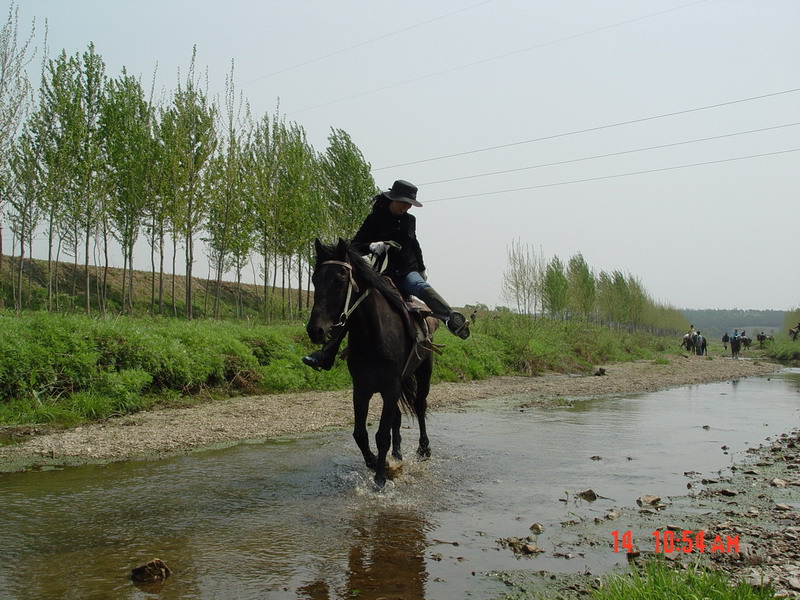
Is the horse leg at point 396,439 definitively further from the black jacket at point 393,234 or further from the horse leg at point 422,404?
the black jacket at point 393,234

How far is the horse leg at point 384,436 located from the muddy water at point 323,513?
142 mm

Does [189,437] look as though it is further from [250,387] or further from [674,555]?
[674,555]

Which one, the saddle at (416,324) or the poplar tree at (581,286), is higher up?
the poplar tree at (581,286)

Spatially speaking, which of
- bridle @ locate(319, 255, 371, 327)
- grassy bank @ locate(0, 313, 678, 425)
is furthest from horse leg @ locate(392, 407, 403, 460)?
grassy bank @ locate(0, 313, 678, 425)

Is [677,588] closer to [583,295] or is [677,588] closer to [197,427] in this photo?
[197,427]

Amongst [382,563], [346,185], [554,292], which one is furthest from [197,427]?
[554,292]

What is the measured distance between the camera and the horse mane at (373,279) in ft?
20.1

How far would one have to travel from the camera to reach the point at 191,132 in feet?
78.5

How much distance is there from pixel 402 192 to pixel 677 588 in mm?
4962

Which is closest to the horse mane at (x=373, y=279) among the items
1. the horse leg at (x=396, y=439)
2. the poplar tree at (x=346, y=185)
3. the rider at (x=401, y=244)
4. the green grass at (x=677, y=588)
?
the rider at (x=401, y=244)

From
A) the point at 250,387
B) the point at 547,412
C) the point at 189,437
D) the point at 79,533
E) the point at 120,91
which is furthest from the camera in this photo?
the point at 120,91

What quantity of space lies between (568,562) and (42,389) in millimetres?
8325

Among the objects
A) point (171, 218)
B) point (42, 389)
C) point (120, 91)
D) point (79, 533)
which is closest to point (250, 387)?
point (42, 389)
